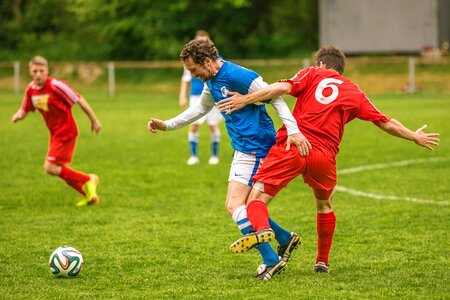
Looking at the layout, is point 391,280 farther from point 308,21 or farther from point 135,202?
point 308,21

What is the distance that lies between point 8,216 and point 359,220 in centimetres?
387

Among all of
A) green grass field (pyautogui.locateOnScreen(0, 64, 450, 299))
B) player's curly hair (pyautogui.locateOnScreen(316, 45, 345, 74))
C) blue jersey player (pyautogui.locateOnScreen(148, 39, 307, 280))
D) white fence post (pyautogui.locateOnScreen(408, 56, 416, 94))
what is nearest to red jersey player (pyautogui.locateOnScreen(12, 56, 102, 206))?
green grass field (pyautogui.locateOnScreen(0, 64, 450, 299))

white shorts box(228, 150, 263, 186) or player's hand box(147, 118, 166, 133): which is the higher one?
player's hand box(147, 118, 166, 133)

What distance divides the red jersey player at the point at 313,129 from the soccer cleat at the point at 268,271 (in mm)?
388

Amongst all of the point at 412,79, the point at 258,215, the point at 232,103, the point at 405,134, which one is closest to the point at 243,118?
the point at 232,103

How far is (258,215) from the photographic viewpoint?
20.1 ft

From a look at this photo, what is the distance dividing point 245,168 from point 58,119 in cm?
453

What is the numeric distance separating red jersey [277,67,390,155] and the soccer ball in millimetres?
1816

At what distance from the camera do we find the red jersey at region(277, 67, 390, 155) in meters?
6.24

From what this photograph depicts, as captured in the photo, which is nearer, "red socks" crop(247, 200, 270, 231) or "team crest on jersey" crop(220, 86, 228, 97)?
"red socks" crop(247, 200, 270, 231)

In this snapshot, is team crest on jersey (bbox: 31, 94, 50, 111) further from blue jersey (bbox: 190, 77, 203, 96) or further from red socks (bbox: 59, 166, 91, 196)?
blue jersey (bbox: 190, 77, 203, 96)

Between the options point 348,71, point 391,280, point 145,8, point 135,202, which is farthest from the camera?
point 145,8

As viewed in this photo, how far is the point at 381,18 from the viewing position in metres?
33.7

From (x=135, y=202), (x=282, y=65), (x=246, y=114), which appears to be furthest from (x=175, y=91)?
(x=246, y=114)
